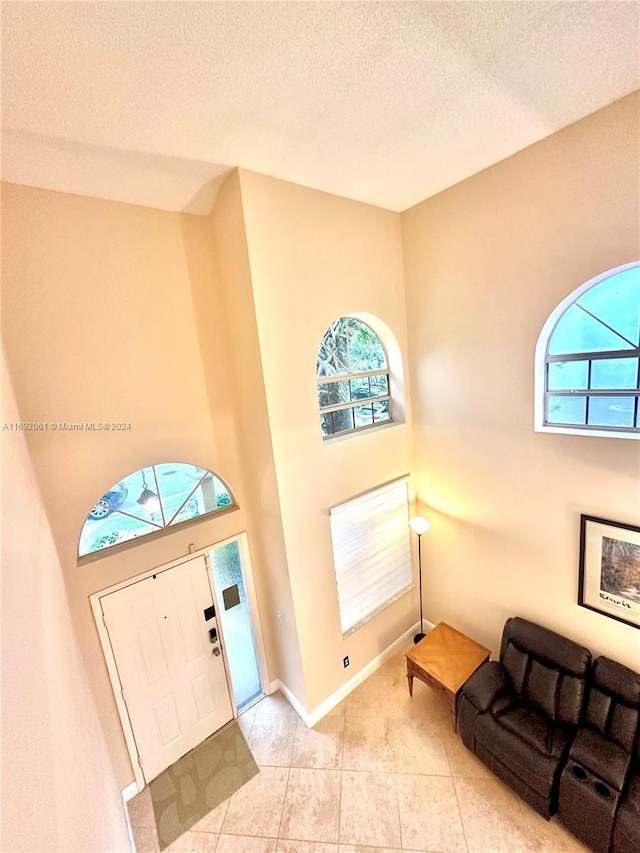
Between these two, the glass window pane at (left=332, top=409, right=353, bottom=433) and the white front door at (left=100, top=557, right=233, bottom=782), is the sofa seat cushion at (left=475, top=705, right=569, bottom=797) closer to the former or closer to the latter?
the white front door at (left=100, top=557, right=233, bottom=782)

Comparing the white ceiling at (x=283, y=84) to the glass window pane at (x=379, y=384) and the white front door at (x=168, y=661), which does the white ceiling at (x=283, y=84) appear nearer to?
the glass window pane at (x=379, y=384)

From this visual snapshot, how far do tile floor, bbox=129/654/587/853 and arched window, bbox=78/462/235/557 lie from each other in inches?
91.0

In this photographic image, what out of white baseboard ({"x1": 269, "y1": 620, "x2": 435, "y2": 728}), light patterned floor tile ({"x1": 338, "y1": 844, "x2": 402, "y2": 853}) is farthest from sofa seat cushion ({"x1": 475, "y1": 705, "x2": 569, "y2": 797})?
white baseboard ({"x1": 269, "y1": 620, "x2": 435, "y2": 728})

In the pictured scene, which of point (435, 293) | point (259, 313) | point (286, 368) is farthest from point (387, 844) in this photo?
point (435, 293)

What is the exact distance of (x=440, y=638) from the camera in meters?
3.66

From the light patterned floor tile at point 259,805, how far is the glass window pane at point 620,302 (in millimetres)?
4594

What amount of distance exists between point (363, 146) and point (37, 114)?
6.39 ft

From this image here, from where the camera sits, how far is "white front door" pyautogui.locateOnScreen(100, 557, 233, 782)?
2883 mm

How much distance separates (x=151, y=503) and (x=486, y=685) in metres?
3.40

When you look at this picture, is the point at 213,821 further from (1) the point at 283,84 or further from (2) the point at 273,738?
(1) the point at 283,84

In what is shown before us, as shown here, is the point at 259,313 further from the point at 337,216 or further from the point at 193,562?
the point at 193,562

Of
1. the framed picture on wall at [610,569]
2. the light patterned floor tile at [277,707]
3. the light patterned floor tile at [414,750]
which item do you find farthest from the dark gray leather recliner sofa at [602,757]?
the light patterned floor tile at [277,707]

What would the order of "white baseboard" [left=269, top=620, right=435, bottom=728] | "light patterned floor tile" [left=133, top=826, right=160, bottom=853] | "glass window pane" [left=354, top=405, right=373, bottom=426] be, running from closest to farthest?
"light patterned floor tile" [left=133, top=826, right=160, bottom=853] < "white baseboard" [left=269, top=620, right=435, bottom=728] < "glass window pane" [left=354, top=405, right=373, bottom=426]

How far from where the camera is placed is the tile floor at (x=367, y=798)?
8.20ft
